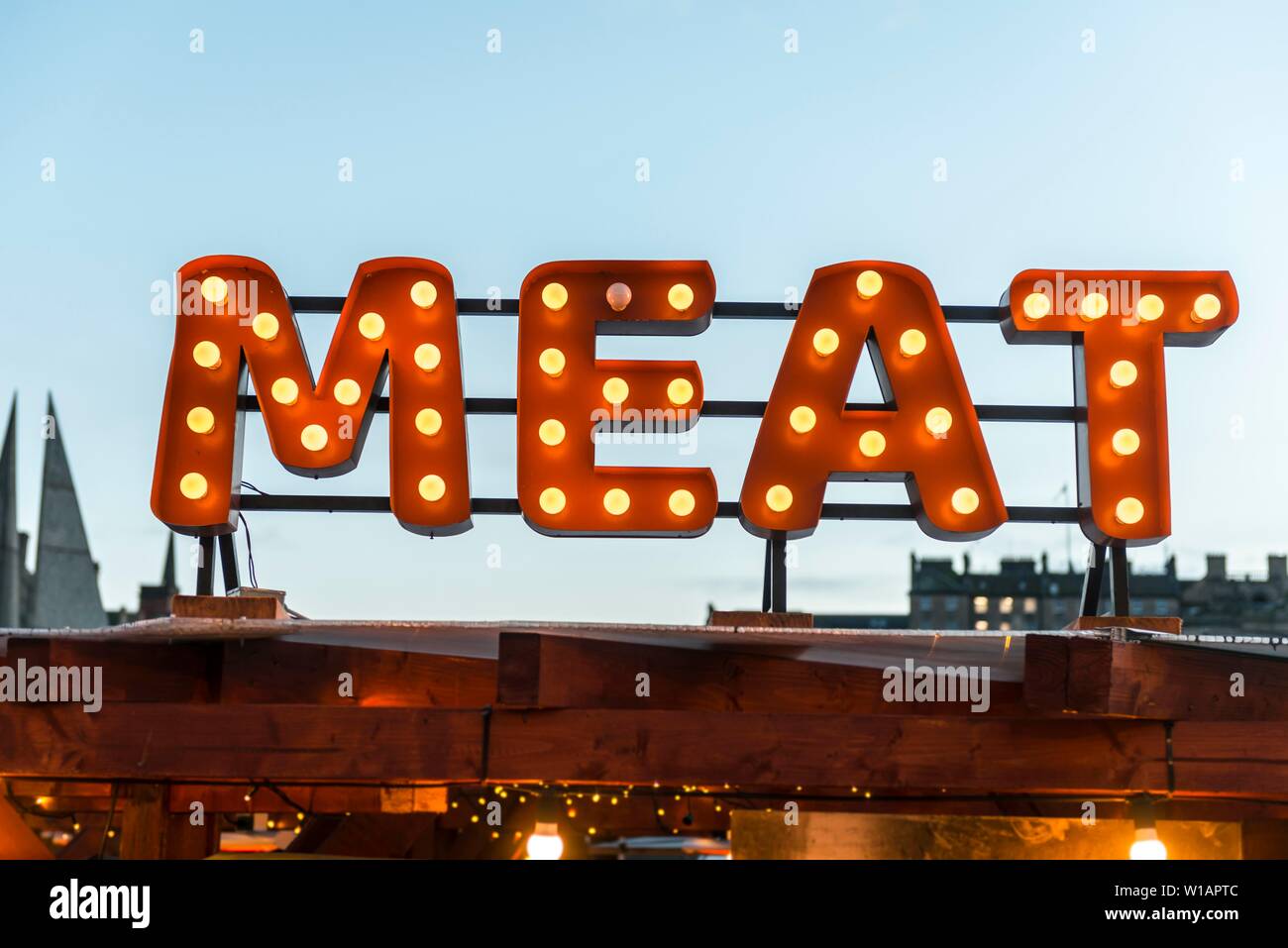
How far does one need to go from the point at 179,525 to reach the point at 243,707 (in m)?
2.71

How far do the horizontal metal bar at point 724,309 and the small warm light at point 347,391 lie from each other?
0.62 metres

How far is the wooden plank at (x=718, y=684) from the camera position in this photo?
17.3 ft

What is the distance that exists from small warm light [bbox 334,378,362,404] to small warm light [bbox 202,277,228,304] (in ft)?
3.00

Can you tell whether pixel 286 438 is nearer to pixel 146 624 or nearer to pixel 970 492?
pixel 146 624

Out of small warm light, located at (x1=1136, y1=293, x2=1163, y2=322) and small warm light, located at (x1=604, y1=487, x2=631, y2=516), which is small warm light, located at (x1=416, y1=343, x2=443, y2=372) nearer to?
small warm light, located at (x1=604, y1=487, x2=631, y2=516)

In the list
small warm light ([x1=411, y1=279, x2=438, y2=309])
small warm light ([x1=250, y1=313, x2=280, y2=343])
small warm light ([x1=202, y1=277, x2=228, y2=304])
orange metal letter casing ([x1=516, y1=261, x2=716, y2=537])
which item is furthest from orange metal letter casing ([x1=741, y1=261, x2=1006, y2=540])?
small warm light ([x1=202, y1=277, x2=228, y2=304])

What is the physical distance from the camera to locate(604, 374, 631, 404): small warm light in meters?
7.78

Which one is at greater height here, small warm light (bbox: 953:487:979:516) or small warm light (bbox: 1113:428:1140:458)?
small warm light (bbox: 1113:428:1140:458)

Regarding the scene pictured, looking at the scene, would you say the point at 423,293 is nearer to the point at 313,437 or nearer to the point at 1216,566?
the point at 313,437

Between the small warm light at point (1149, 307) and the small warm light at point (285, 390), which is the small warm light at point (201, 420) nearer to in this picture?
the small warm light at point (285, 390)

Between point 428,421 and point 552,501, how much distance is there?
0.93 meters

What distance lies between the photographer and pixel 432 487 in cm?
776

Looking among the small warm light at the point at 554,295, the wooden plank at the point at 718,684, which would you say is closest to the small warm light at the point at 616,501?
the small warm light at the point at 554,295
